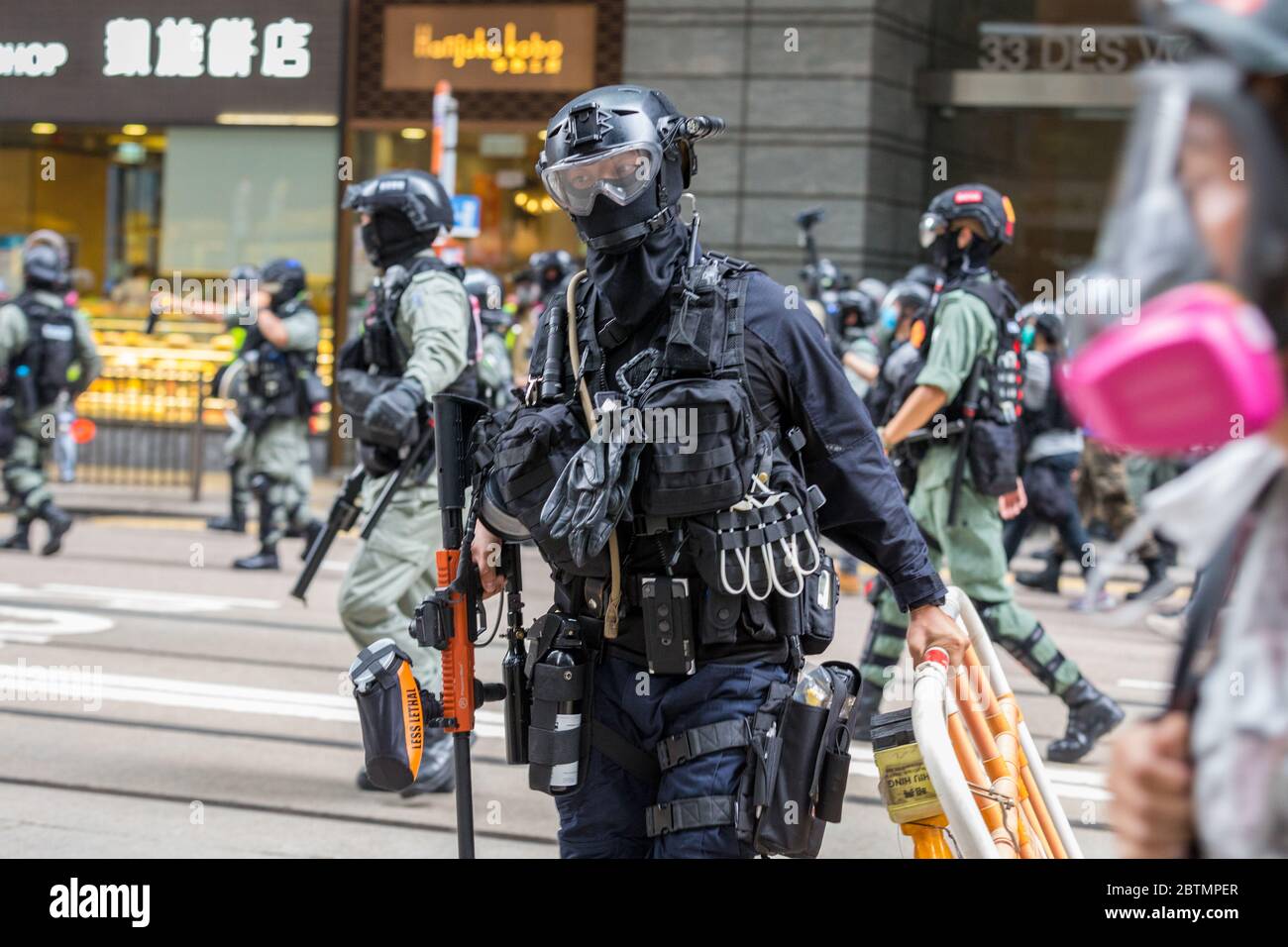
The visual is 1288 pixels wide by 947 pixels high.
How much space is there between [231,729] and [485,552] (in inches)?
141

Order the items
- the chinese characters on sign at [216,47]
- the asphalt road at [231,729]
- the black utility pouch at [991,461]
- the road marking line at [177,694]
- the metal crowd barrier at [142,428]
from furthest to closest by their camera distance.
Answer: the chinese characters on sign at [216,47] → the metal crowd barrier at [142,428] → the road marking line at [177,694] → the black utility pouch at [991,461] → the asphalt road at [231,729]

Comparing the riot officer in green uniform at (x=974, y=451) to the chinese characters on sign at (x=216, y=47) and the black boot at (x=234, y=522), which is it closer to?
the black boot at (x=234, y=522)

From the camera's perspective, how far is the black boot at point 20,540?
1185 centimetres

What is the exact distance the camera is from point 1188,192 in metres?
1.37

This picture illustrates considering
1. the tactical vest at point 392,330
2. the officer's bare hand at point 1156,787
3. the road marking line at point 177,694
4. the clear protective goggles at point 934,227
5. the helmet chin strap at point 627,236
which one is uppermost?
the clear protective goggles at point 934,227

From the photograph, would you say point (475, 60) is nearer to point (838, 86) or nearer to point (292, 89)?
point (292, 89)

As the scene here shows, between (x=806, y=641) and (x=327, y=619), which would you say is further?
(x=327, y=619)

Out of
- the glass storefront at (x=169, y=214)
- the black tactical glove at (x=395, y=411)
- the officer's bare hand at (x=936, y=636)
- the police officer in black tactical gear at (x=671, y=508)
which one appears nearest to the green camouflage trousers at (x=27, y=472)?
the glass storefront at (x=169, y=214)

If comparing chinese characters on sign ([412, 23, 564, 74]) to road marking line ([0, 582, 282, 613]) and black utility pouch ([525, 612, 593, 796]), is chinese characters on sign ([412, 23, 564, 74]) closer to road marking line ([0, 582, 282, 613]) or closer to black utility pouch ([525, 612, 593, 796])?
road marking line ([0, 582, 282, 613])

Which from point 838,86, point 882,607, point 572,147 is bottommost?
point 882,607

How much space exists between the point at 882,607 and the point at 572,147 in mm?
3647

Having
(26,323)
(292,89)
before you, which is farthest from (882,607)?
(292,89)

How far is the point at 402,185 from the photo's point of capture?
607 centimetres

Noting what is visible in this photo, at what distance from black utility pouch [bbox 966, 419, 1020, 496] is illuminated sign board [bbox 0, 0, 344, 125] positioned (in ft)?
41.4
